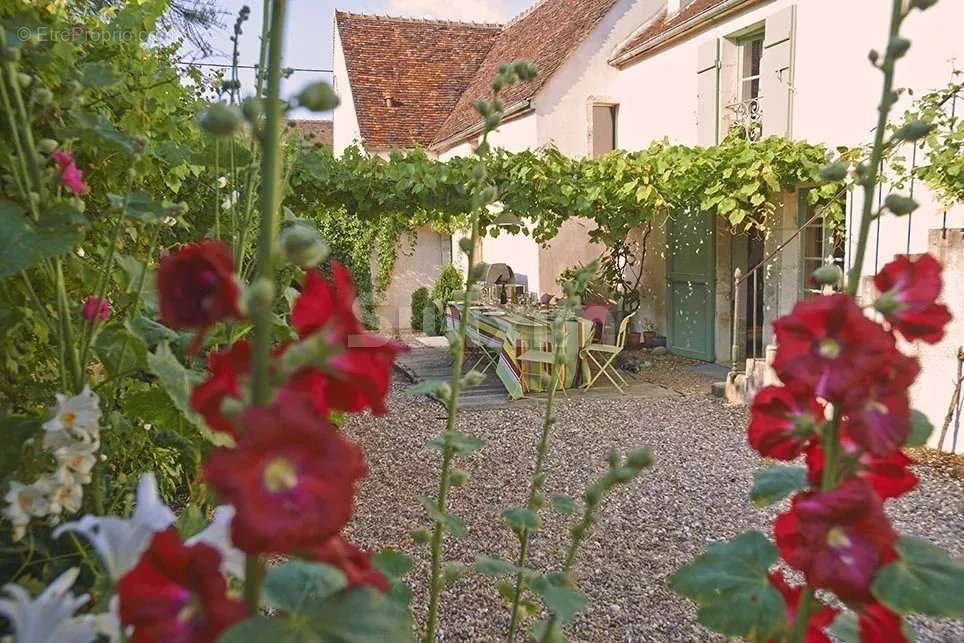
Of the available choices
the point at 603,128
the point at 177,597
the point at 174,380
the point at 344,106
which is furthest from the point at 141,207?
the point at 344,106

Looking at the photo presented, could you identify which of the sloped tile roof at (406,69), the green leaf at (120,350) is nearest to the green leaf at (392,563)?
the green leaf at (120,350)

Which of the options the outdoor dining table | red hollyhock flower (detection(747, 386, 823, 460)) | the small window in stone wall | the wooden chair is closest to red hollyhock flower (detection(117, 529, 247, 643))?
red hollyhock flower (detection(747, 386, 823, 460))

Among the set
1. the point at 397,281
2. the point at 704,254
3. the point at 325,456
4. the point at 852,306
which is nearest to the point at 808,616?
the point at 852,306

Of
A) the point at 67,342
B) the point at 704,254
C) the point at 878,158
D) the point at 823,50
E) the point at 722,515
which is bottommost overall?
the point at 722,515

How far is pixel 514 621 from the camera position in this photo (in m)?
0.98

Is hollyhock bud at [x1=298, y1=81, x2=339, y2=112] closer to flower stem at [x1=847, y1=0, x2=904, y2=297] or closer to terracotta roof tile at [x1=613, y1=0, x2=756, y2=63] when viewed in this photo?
flower stem at [x1=847, y1=0, x2=904, y2=297]

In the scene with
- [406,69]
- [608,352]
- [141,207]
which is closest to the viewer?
[141,207]

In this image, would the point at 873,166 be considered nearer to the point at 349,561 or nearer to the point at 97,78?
the point at 349,561

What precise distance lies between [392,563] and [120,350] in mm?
574

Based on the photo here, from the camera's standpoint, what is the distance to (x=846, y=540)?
613mm

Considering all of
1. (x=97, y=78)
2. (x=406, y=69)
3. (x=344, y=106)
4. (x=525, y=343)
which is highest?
(x=406, y=69)

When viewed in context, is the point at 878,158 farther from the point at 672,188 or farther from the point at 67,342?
the point at 672,188

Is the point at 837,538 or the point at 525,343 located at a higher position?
the point at 837,538

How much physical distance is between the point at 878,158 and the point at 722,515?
12.4ft
